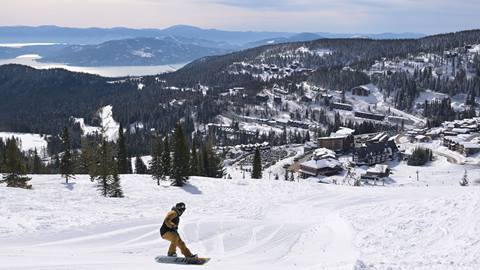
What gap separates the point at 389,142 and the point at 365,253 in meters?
104

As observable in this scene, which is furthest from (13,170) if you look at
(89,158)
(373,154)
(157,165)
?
(373,154)

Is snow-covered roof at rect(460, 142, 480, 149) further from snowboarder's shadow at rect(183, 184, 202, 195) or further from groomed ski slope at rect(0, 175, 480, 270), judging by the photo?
groomed ski slope at rect(0, 175, 480, 270)

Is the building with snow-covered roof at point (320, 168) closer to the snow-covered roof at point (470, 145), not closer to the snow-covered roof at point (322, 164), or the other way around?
the snow-covered roof at point (322, 164)

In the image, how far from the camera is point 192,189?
152 ft

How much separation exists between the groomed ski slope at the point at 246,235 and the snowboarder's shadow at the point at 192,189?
29.1 feet

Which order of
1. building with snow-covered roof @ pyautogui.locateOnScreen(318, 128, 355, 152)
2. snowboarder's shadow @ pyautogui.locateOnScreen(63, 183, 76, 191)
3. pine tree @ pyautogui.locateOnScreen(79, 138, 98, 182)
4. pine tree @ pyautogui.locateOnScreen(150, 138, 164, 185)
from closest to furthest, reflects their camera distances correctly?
snowboarder's shadow @ pyautogui.locateOnScreen(63, 183, 76, 191) → pine tree @ pyautogui.locateOnScreen(79, 138, 98, 182) → pine tree @ pyautogui.locateOnScreen(150, 138, 164, 185) → building with snow-covered roof @ pyautogui.locateOnScreen(318, 128, 355, 152)

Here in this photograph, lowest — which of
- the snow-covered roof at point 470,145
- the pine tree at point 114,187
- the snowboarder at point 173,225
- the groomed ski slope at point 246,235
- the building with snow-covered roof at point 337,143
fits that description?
the building with snow-covered roof at point 337,143

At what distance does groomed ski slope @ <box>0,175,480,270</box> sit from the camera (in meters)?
16.3

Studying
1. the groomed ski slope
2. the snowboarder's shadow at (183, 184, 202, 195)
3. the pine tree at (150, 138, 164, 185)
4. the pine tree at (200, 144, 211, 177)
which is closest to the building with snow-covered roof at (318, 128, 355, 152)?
the pine tree at (200, 144, 211, 177)

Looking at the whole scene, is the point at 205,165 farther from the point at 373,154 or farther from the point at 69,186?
the point at 373,154

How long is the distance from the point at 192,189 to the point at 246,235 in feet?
78.6

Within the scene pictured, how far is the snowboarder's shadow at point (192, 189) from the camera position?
44.5m

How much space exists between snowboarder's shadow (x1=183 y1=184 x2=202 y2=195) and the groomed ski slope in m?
8.87

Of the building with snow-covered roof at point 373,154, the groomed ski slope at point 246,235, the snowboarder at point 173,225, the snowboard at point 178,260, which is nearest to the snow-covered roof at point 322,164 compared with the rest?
the building with snow-covered roof at point 373,154
